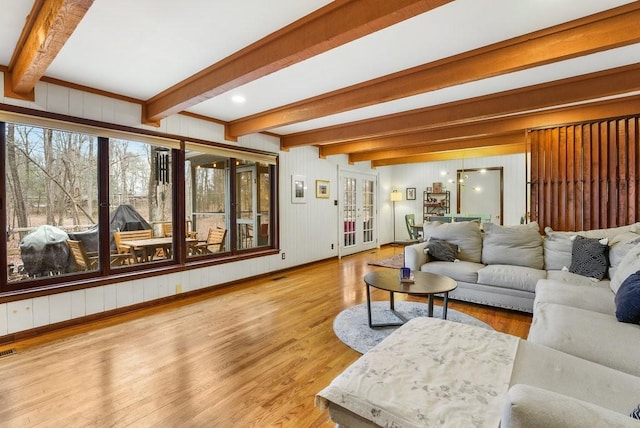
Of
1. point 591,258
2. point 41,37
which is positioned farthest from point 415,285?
point 41,37

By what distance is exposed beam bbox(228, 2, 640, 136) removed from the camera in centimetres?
202

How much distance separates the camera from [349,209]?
7.49 m

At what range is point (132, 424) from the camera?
1736mm

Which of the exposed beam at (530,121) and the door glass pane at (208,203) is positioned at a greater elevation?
the exposed beam at (530,121)

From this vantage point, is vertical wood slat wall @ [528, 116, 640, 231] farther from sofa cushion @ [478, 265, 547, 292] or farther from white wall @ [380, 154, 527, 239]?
white wall @ [380, 154, 527, 239]

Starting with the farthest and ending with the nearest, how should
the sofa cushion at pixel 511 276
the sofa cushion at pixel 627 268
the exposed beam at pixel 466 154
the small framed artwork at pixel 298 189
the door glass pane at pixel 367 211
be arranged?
the door glass pane at pixel 367 211 < the exposed beam at pixel 466 154 < the small framed artwork at pixel 298 189 < the sofa cushion at pixel 511 276 < the sofa cushion at pixel 627 268

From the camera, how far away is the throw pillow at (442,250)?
4.07m

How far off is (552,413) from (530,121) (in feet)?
14.9

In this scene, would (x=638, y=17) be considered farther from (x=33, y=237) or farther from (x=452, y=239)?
(x=33, y=237)

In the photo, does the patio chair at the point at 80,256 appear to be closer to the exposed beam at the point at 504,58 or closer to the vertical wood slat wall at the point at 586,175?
the exposed beam at the point at 504,58

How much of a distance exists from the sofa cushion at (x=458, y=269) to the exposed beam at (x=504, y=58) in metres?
2.20

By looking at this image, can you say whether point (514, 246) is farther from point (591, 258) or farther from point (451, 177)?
point (451, 177)

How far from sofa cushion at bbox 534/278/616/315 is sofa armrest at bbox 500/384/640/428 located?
192cm

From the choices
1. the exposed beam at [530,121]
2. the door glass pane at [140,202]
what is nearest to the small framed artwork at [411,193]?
the exposed beam at [530,121]
